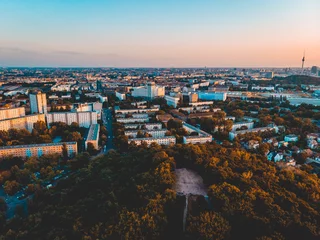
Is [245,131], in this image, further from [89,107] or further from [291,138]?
[89,107]

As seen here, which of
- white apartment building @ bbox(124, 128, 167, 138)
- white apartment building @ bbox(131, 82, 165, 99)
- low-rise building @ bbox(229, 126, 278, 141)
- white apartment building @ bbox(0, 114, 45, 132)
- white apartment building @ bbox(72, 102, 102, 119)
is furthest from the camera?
white apartment building @ bbox(131, 82, 165, 99)

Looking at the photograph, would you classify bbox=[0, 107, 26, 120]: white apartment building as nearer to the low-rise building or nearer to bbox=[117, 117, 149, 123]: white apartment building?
bbox=[117, 117, 149, 123]: white apartment building

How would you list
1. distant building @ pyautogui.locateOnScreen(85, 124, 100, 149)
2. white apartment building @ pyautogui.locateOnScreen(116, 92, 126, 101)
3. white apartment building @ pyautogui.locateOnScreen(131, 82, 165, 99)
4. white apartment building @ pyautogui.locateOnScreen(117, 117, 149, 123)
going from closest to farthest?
distant building @ pyautogui.locateOnScreen(85, 124, 100, 149)
white apartment building @ pyautogui.locateOnScreen(117, 117, 149, 123)
white apartment building @ pyautogui.locateOnScreen(116, 92, 126, 101)
white apartment building @ pyautogui.locateOnScreen(131, 82, 165, 99)

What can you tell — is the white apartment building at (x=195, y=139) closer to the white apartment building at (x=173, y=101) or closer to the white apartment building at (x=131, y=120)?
the white apartment building at (x=131, y=120)

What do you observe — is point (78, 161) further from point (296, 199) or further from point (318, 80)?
point (318, 80)

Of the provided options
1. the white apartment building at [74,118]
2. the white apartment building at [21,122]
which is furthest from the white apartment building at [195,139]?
the white apartment building at [21,122]

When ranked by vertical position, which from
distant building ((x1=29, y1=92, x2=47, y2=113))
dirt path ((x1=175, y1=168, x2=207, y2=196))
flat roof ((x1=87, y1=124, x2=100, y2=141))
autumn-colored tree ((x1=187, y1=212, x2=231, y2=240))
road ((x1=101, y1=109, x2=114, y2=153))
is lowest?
road ((x1=101, y1=109, x2=114, y2=153))

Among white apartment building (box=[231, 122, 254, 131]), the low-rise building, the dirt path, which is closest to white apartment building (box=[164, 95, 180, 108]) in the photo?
white apartment building (box=[231, 122, 254, 131])
